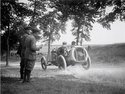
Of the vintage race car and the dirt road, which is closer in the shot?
the dirt road

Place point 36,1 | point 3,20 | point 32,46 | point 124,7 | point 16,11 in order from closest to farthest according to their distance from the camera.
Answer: point 32,46
point 3,20
point 16,11
point 124,7
point 36,1

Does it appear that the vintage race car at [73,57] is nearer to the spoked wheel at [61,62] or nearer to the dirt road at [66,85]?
the spoked wheel at [61,62]

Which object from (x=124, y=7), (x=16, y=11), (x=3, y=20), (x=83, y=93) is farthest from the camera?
(x=124, y=7)

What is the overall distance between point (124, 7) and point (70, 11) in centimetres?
401

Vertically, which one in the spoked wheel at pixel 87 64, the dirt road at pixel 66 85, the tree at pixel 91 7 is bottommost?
the dirt road at pixel 66 85

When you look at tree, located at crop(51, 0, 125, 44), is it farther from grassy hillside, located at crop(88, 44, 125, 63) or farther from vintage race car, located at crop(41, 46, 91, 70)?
grassy hillside, located at crop(88, 44, 125, 63)

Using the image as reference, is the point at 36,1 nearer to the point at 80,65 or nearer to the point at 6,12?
the point at 80,65

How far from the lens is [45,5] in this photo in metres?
33.5

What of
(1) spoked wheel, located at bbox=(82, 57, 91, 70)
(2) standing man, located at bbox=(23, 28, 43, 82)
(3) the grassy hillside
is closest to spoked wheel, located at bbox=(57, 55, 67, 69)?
(1) spoked wheel, located at bbox=(82, 57, 91, 70)

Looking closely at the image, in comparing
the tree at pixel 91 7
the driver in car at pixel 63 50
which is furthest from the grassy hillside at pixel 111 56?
the driver in car at pixel 63 50

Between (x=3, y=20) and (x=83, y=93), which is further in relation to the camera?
(x=3, y=20)

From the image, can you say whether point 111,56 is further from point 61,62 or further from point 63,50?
point 61,62

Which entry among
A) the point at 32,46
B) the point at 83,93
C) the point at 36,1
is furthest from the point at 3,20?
the point at 36,1

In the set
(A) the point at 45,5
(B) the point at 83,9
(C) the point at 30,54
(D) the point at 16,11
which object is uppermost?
(A) the point at 45,5
